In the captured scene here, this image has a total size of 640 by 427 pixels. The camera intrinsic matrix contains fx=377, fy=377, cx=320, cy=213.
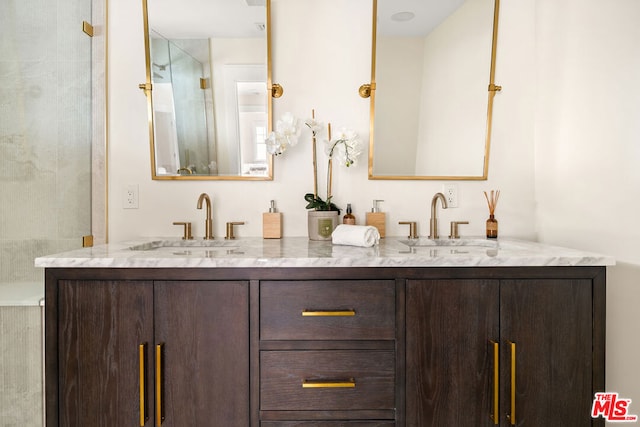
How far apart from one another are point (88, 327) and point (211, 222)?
686 mm

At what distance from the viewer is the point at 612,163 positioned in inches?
53.1

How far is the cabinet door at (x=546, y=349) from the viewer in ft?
4.03

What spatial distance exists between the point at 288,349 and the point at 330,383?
17 cm

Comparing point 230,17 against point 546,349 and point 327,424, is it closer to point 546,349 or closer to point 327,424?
point 327,424

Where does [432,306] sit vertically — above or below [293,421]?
Answer: above

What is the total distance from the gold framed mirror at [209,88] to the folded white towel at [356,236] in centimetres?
51

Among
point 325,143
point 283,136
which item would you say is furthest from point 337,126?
point 283,136

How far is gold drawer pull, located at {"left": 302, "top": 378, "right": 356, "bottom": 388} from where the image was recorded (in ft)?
3.94

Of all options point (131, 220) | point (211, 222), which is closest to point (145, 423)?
point (211, 222)

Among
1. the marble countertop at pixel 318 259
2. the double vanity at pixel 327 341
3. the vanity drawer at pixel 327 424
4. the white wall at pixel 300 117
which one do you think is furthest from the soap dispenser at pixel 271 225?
the vanity drawer at pixel 327 424

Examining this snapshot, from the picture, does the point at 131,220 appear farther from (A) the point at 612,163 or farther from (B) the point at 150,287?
(A) the point at 612,163

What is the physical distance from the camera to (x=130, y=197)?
1.83 m

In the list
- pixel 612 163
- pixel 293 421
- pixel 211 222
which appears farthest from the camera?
pixel 211 222

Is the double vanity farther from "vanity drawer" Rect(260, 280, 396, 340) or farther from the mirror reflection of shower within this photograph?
the mirror reflection of shower
